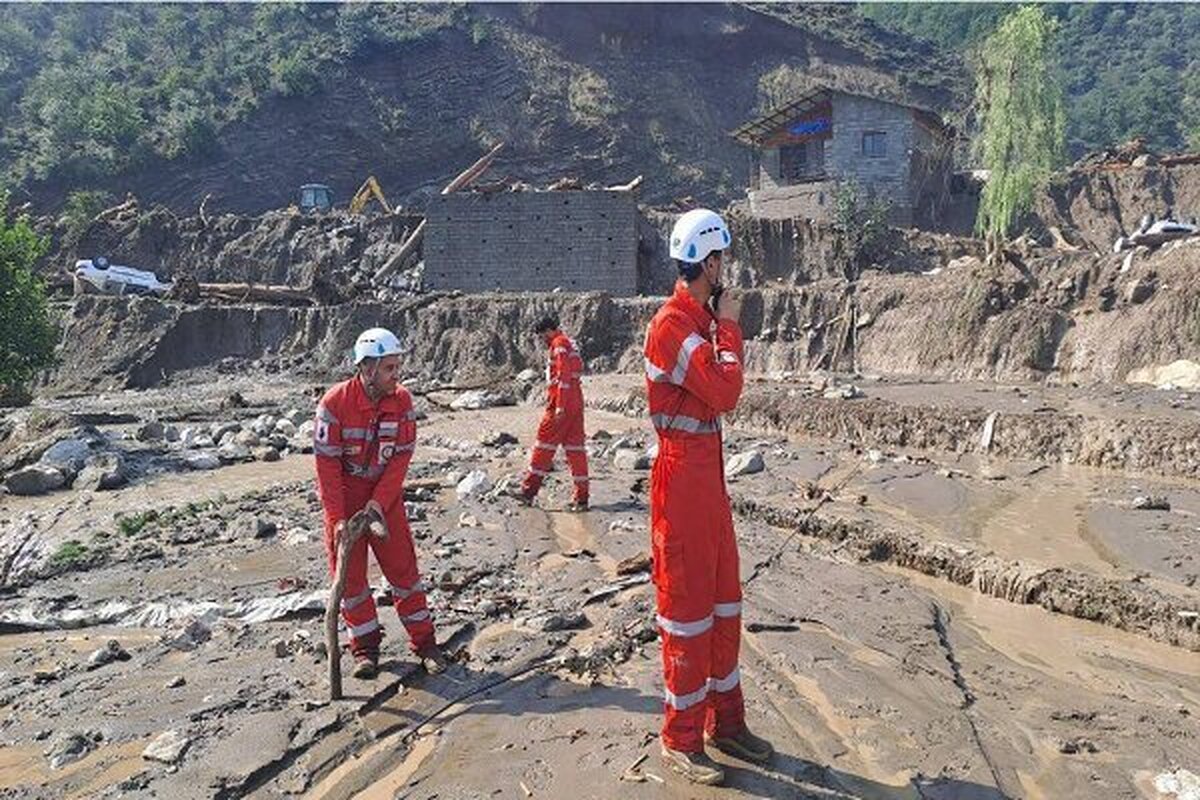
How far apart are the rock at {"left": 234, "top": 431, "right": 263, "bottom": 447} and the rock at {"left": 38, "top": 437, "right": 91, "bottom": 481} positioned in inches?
85.5

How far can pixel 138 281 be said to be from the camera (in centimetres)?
2956

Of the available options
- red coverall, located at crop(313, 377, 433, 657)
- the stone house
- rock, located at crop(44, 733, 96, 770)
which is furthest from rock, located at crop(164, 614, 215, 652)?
the stone house

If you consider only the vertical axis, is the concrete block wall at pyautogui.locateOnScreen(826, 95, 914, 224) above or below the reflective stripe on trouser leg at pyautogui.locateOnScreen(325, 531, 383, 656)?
above

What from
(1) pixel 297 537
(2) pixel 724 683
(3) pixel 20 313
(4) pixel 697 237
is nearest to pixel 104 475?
(1) pixel 297 537

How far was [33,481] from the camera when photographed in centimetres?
1170

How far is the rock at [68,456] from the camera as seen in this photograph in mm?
12237

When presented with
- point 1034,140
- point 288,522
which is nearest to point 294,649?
point 288,522

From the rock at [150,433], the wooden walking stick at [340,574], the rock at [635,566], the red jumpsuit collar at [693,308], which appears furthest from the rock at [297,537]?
the rock at [150,433]

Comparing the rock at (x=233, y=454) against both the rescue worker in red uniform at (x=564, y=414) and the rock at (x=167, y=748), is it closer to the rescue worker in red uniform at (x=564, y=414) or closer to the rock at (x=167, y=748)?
the rescue worker in red uniform at (x=564, y=414)

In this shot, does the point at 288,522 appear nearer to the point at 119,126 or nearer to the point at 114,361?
the point at 114,361

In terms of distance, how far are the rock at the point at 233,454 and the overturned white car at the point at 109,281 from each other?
17.9 meters

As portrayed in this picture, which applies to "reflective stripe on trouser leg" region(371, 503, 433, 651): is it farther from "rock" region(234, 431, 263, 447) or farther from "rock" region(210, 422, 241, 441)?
"rock" region(210, 422, 241, 441)

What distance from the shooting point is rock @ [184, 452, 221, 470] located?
12.9m

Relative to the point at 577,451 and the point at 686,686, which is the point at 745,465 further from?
the point at 686,686
